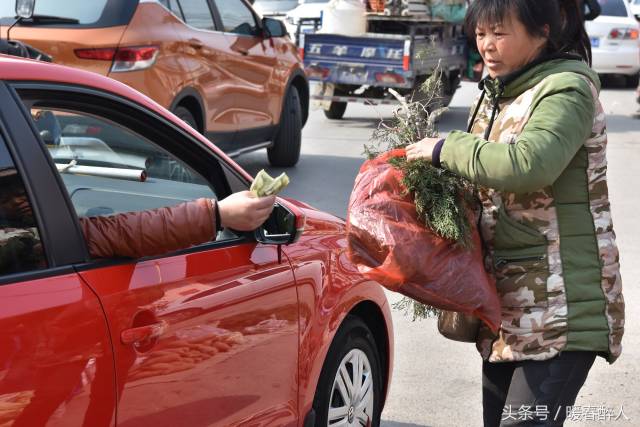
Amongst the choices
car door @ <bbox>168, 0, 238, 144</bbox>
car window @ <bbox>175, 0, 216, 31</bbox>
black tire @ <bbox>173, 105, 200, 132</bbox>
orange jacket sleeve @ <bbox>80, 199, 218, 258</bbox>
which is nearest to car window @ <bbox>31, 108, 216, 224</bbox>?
orange jacket sleeve @ <bbox>80, 199, 218, 258</bbox>

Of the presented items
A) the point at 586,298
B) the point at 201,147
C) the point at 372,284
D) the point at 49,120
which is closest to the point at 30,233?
the point at 49,120

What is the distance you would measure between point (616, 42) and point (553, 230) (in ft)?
57.7

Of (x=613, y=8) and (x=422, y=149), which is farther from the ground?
(x=422, y=149)

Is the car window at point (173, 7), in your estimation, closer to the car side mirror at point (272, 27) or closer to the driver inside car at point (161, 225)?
the car side mirror at point (272, 27)

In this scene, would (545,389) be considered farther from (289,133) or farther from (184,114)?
(289,133)

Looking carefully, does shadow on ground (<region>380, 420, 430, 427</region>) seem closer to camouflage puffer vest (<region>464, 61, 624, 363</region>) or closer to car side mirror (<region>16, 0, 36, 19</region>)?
camouflage puffer vest (<region>464, 61, 624, 363</region>)

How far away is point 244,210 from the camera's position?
2.75 m

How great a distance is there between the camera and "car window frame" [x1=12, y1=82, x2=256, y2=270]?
8.40 feet

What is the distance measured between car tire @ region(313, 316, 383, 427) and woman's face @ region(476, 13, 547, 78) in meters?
1.22

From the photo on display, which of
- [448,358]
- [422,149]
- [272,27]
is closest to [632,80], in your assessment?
[272,27]

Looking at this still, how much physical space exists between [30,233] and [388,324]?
195 centimetres

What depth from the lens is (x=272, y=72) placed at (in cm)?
993

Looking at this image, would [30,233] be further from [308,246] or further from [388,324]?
[388,324]

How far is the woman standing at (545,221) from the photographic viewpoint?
273 cm
